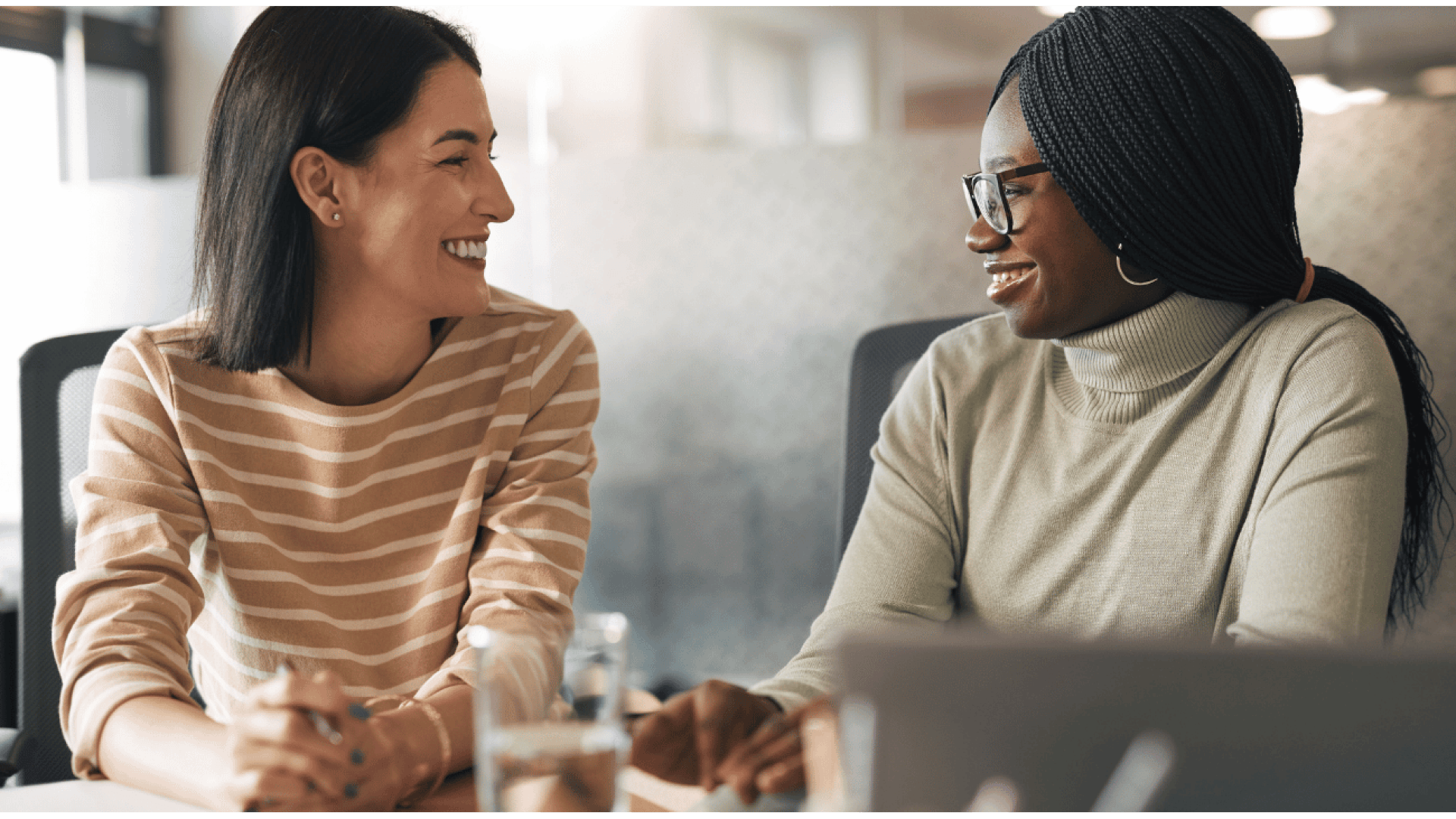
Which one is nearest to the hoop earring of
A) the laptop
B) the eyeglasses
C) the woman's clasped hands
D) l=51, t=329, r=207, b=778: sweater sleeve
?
the eyeglasses

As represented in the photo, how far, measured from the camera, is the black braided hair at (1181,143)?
103 centimetres

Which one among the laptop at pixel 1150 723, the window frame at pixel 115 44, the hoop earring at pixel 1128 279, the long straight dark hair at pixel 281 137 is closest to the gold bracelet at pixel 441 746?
the laptop at pixel 1150 723

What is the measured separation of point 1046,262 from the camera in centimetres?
108

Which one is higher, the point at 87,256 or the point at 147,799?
the point at 87,256

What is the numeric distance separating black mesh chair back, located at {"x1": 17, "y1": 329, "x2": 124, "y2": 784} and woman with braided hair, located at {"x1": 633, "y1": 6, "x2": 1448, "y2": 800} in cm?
82

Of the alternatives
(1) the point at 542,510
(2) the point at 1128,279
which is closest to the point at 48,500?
(1) the point at 542,510

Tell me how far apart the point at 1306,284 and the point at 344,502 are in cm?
97

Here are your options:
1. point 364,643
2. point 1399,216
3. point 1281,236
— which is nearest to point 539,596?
point 364,643

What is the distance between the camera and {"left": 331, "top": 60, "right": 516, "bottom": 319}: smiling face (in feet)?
3.93

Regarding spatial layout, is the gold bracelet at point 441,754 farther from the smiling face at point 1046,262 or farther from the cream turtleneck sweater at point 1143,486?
the smiling face at point 1046,262

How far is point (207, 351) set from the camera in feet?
3.83

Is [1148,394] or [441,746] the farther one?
[1148,394]

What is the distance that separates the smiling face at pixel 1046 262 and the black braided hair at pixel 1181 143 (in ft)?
0.06

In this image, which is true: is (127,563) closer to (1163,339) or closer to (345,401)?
(345,401)
